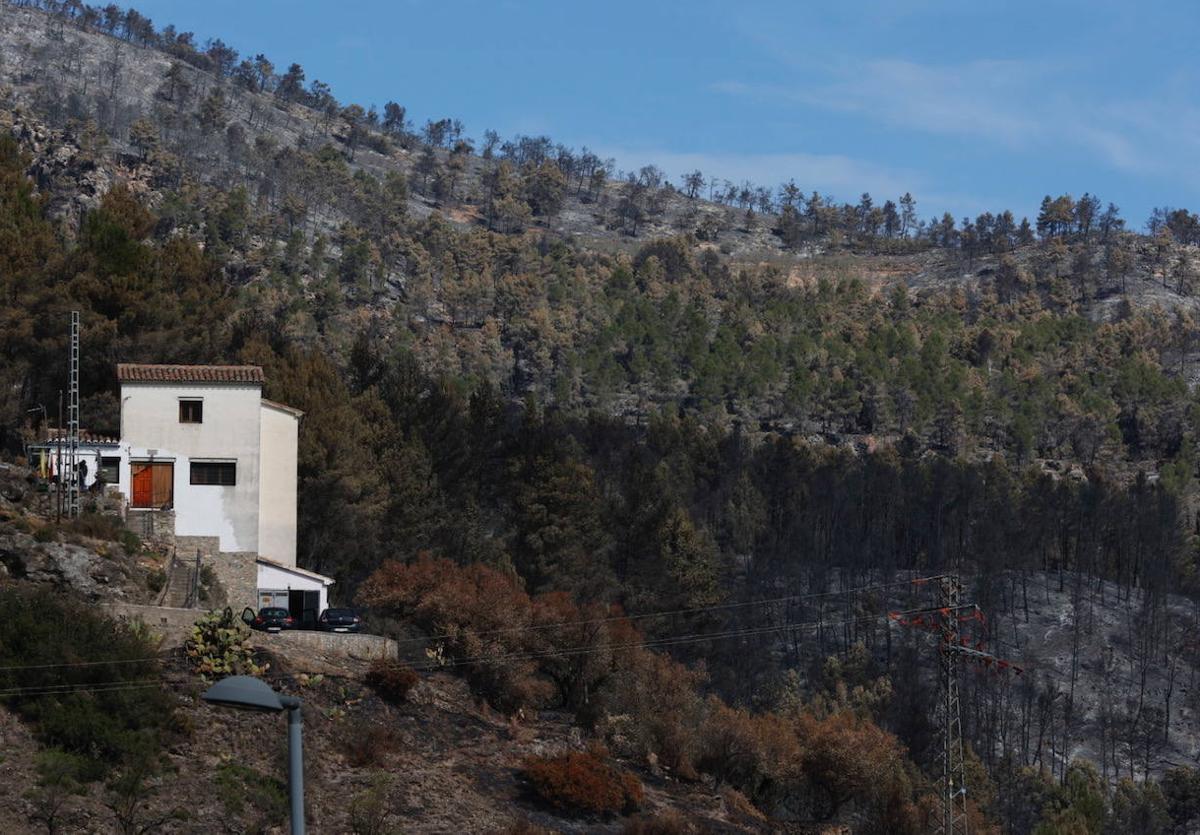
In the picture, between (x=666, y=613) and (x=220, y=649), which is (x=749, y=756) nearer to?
(x=220, y=649)

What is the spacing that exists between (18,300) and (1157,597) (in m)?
82.9

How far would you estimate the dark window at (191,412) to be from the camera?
64312 mm

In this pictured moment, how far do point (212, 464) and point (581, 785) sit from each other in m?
17.1

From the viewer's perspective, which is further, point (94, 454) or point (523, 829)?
point (94, 454)

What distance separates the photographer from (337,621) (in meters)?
59.3

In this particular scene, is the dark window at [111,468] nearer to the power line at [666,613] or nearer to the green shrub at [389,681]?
the power line at [666,613]

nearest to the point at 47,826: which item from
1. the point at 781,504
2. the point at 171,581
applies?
→ the point at 171,581

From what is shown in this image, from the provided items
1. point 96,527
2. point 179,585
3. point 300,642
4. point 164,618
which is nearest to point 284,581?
point 179,585

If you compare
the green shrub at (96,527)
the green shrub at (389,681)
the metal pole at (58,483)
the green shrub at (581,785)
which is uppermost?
the metal pole at (58,483)

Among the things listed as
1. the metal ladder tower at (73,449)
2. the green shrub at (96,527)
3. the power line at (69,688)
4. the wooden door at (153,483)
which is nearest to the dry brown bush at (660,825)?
the power line at (69,688)

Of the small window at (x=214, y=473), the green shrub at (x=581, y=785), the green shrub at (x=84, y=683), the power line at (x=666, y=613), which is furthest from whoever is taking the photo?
the small window at (x=214, y=473)

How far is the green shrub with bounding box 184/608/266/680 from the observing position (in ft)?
170

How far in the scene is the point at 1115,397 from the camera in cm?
19350

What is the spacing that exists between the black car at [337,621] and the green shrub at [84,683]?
871cm
